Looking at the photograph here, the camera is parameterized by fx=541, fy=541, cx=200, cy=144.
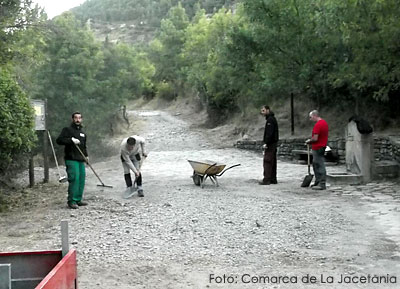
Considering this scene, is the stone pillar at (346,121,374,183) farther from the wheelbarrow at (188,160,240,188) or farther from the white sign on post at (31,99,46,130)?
the white sign on post at (31,99,46,130)

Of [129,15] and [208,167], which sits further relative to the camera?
[129,15]

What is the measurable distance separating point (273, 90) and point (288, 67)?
1.45m

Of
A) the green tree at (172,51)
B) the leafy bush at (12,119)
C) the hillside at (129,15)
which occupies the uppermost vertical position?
the hillside at (129,15)

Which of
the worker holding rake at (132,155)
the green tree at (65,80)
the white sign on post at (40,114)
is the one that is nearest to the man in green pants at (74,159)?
the worker holding rake at (132,155)

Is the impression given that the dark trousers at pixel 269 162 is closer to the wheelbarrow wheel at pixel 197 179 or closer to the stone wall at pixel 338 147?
the wheelbarrow wheel at pixel 197 179

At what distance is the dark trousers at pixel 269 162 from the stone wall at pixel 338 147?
12.9 feet

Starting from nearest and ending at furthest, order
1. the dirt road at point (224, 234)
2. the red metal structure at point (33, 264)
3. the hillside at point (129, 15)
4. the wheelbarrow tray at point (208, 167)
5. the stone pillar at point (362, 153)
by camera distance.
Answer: the red metal structure at point (33, 264) → the dirt road at point (224, 234) → the wheelbarrow tray at point (208, 167) → the stone pillar at point (362, 153) → the hillside at point (129, 15)

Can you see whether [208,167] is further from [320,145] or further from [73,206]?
[73,206]

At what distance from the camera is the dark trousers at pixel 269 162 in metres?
12.7

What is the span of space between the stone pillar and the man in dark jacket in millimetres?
1998

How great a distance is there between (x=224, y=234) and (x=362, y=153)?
6.25 meters

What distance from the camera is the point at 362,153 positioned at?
1281 cm

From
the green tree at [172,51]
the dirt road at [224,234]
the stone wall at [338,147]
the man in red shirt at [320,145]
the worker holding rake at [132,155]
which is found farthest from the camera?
the green tree at [172,51]

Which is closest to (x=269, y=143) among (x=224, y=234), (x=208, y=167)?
(x=208, y=167)
